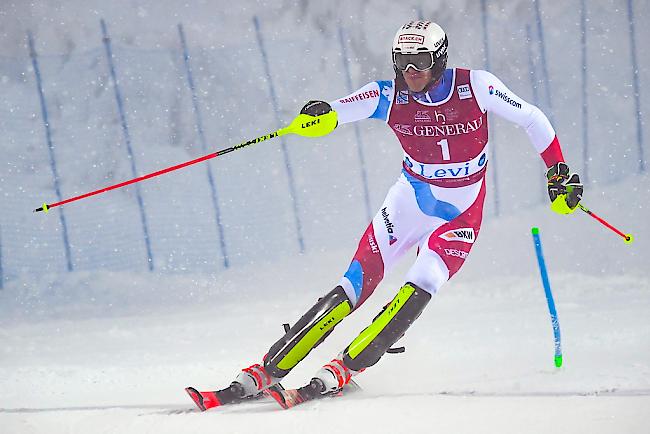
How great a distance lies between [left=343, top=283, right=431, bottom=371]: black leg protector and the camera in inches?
141

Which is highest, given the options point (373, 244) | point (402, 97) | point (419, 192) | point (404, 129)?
point (402, 97)

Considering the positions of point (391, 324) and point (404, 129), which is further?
point (404, 129)

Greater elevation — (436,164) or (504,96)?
(504,96)

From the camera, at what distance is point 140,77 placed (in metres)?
6.68

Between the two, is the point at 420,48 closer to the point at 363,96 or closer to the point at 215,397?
the point at 363,96

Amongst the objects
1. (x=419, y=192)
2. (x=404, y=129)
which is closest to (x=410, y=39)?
(x=404, y=129)

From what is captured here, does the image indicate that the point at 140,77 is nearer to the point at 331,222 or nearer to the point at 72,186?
the point at 72,186

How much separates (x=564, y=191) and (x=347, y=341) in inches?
72.4

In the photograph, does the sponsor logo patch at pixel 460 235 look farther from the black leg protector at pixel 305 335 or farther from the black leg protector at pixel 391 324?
the black leg protector at pixel 305 335

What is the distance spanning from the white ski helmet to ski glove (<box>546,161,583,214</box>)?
686 millimetres

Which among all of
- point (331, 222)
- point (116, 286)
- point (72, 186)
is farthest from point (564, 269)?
point (72, 186)

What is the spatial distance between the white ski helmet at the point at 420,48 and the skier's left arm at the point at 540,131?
0.20 m

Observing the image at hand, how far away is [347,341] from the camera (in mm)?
5016

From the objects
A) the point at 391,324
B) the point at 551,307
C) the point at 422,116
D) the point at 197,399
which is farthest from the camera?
the point at 551,307
